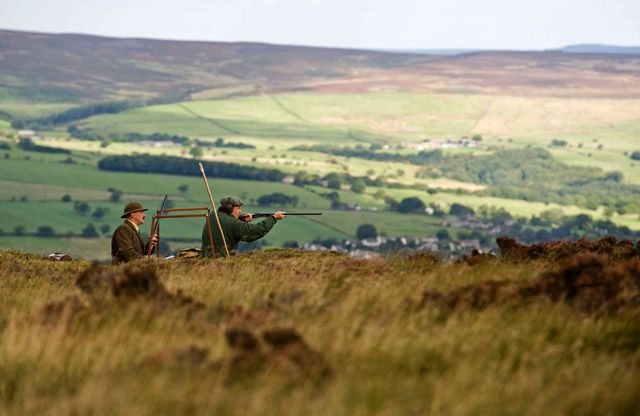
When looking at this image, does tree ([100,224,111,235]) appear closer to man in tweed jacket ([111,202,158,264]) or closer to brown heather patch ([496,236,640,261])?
man in tweed jacket ([111,202,158,264])

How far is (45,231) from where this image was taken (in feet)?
405

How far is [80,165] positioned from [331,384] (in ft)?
535

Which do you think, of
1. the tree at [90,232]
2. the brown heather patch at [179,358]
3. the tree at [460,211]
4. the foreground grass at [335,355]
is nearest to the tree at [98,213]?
the tree at [90,232]

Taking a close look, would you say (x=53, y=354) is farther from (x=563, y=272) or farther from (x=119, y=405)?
(x=563, y=272)

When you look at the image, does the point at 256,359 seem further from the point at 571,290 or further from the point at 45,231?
the point at 45,231

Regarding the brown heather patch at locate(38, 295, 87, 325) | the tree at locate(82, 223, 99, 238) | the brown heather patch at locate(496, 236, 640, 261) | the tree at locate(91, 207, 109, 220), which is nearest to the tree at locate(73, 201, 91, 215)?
the tree at locate(91, 207, 109, 220)

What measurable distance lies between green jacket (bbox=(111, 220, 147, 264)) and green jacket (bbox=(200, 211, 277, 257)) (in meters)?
1.29

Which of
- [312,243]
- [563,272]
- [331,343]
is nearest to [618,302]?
[563,272]

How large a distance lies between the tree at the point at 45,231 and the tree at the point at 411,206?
50291mm

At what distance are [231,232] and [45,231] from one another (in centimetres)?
10322

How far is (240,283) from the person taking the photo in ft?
52.7

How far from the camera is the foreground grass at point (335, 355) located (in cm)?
880

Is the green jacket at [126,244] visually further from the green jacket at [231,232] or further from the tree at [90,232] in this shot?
the tree at [90,232]

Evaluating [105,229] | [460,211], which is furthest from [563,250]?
[460,211]
